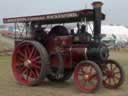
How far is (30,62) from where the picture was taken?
11.2m

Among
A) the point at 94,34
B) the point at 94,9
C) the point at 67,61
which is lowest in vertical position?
the point at 67,61

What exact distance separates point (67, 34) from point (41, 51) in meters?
1.11

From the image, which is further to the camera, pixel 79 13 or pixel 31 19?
pixel 31 19

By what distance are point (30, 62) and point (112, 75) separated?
2444 mm

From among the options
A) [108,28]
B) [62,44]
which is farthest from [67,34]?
[108,28]

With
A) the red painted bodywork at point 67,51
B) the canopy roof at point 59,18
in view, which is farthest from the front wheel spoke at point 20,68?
the canopy roof at point 59,18

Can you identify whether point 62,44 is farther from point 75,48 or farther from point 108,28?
point 108,28

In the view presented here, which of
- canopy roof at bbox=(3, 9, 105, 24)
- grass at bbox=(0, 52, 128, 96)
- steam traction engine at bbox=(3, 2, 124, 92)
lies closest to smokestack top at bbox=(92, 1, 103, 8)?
steam traction engine at bbox=(3, 2, 124, 92)

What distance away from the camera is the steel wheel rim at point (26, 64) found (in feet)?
36.3

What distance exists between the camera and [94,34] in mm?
10633

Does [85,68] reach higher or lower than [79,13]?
lower

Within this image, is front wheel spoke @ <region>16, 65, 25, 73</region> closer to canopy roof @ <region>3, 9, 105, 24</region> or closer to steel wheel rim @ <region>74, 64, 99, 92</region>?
canopy roof @ <region>3, 9, 105, 24</region>

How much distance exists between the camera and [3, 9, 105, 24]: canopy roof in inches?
405

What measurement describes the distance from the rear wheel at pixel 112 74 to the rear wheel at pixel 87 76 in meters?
0.98
